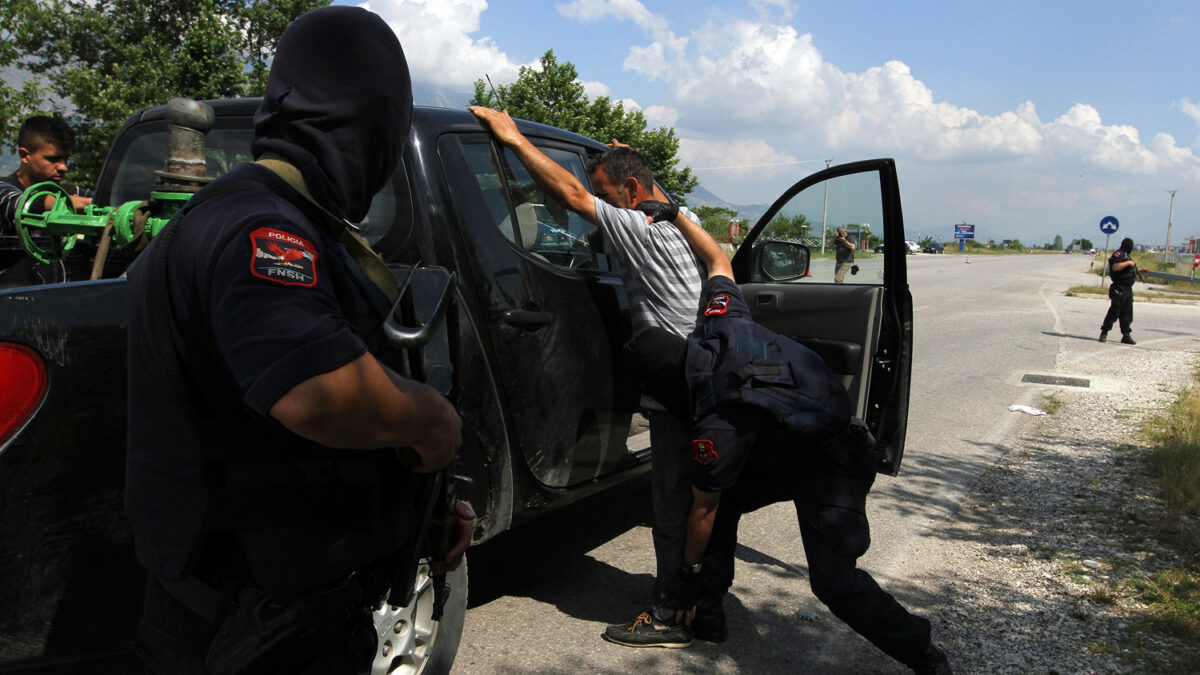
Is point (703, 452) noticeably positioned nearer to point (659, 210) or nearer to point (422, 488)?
point (659, 210)

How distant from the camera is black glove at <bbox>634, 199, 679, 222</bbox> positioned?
10.3 feet

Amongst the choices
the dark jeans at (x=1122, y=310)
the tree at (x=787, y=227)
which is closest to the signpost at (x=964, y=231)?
the dark jeans at (x=1122, y=310)

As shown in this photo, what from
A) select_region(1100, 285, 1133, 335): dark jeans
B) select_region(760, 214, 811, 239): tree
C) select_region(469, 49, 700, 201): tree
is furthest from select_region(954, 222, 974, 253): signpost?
select_region(760, 214, 811, 239): tree

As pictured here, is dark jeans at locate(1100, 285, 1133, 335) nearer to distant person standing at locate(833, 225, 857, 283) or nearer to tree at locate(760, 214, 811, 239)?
tree at locate(760, 214, 811, 239)

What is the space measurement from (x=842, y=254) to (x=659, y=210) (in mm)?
A: 1267

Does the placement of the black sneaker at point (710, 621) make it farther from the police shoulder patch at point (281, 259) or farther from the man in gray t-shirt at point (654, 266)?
the police shoulder patch at point (281, 259)

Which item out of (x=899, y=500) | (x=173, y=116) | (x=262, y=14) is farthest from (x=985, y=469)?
(x=262, y=14)

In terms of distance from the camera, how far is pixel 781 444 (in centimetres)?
276

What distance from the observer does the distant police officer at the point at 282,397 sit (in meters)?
1.16

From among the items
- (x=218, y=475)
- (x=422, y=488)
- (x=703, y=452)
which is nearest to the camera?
(x=218, y=475)

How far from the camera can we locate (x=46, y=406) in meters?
1.80

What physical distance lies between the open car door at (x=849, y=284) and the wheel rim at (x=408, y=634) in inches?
74.2

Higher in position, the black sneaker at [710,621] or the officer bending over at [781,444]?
the officer bending over at [781,444]

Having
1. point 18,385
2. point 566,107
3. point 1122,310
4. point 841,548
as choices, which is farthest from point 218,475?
point 566,107
